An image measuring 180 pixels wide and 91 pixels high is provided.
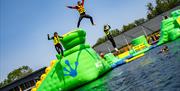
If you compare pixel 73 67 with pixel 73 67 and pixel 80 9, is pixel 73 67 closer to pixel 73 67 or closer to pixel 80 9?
pixel 73 67

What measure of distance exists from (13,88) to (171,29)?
19.8m

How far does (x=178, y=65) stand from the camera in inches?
477

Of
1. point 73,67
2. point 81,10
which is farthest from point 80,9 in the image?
point 73,67

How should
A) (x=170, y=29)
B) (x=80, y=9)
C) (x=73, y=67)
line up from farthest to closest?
(x=170, y=29) < (x=73, y=67) < (x=80, y=9)

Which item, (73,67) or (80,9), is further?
(73,67)

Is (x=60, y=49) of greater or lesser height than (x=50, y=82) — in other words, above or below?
above

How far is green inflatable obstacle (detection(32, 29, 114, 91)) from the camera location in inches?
755

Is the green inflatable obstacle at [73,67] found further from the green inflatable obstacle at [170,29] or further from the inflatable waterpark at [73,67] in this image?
the green inflatable obstacle at [170,29]

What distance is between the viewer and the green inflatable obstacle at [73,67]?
19.2 metres

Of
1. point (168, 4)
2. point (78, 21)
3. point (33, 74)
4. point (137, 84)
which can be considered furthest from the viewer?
point (168, 4)

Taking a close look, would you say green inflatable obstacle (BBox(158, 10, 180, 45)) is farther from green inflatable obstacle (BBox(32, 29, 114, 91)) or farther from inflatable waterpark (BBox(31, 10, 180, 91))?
green inflatable obstacle (BBox(32, 29, 114, 91))

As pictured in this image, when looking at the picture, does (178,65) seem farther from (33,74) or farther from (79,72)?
(33,74)

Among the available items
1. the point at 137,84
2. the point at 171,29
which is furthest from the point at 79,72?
the point at 171,29

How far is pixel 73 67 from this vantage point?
19219 millimetres
